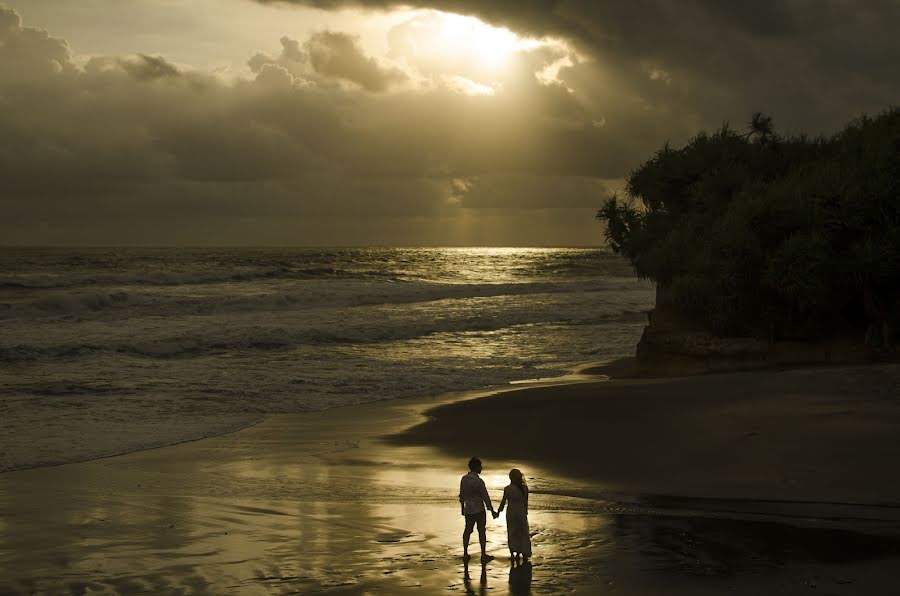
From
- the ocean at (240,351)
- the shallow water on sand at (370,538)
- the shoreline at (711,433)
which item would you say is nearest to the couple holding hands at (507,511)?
the shallow water on sand at (370,538)

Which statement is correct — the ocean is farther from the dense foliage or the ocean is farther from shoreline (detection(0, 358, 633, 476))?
the dense foliage

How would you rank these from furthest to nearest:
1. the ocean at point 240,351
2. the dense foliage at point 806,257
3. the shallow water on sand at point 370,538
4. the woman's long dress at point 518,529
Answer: the dense foliage at point 806,257, the ocean at point 240,351, the woman's long dress at point 518,529, the shallow water on sand at point 370,538

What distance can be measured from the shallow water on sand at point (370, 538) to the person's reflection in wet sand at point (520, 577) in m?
0.03

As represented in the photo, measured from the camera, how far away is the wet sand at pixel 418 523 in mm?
9078

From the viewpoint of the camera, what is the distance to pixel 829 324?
2355cm

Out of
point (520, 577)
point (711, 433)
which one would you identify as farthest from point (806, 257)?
point (520, 577)

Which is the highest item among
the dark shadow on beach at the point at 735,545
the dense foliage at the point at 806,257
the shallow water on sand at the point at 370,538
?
the dense foliage at the point at 806,257

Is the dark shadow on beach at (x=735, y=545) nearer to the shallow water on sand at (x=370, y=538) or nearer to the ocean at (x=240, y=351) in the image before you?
the shallow water on sand at (x=370, y=538)

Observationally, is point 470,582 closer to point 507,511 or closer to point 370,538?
point 507,511

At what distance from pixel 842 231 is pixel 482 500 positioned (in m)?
17.1

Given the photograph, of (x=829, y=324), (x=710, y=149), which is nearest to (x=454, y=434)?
(x=829, y=324)

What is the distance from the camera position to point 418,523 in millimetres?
11289

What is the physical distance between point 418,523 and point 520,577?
2.44 m

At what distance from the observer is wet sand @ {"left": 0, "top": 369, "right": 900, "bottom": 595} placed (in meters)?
9.08
